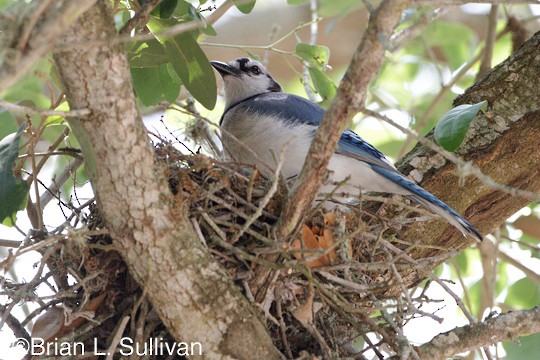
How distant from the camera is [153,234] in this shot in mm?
2594

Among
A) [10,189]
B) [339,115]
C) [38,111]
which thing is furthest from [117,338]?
[339,115]

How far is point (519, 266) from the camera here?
457cm

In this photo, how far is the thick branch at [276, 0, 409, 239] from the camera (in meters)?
2.29

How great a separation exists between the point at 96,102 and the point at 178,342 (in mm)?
866

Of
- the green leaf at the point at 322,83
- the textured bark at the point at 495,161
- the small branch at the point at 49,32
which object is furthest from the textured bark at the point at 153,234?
the green leaf at the point at 322,83

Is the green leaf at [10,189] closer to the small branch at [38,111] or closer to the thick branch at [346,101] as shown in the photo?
the small branch at [38,111]

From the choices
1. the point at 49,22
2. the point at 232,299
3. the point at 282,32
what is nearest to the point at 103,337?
the point at 232,299

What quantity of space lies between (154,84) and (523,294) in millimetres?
2721

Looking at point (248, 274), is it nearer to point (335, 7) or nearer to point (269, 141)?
point (269, 141)

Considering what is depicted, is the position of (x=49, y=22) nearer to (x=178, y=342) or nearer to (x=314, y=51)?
(x=178, y=342)

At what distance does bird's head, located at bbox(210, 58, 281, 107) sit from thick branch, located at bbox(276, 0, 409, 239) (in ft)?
7.03

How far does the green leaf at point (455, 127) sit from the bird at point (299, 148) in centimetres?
31

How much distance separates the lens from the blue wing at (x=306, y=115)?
3621 mm

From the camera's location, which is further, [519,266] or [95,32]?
[519,266]
